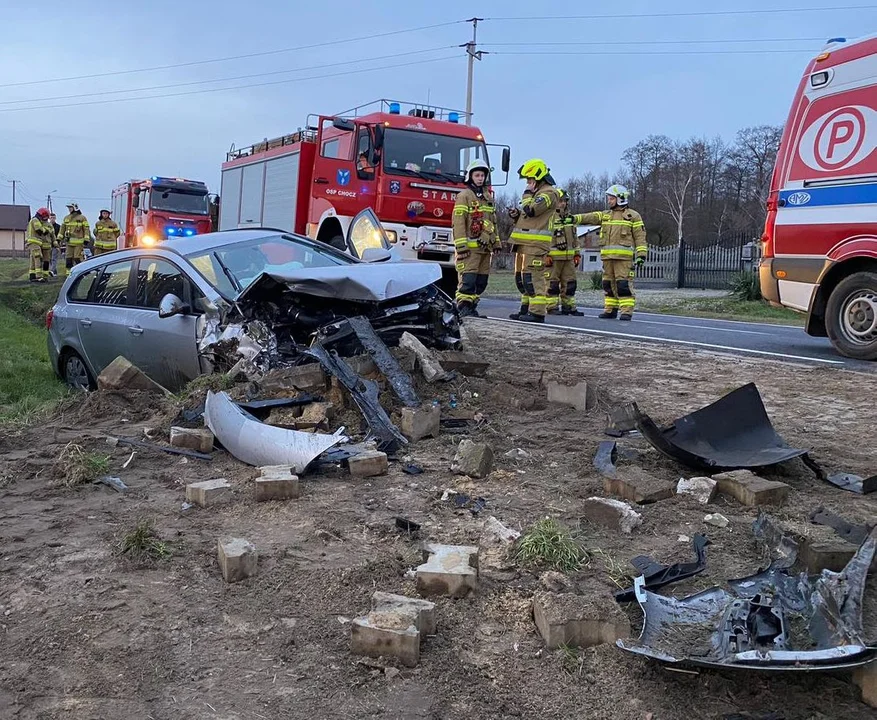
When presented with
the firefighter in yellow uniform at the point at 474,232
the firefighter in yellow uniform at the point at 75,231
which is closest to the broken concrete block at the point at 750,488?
the firefighter in yellow uniform at the point at 474,232

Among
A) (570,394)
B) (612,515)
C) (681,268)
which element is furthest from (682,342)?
(681,268)

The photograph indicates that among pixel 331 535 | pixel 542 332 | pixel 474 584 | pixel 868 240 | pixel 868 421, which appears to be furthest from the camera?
pixel 542 332

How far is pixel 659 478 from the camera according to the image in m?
3.78

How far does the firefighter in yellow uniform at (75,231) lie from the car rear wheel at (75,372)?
15370 mm

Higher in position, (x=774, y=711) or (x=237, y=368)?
(x=237, y=368)

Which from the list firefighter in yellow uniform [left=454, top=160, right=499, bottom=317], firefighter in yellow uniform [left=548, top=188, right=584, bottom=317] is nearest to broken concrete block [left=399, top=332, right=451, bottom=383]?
firefighter in yellow uniform [left=454, top=160, right=499, bottom=317]

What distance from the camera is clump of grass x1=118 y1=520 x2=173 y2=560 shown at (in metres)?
2.96

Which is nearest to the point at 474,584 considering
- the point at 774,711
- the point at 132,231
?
the point at 774,711

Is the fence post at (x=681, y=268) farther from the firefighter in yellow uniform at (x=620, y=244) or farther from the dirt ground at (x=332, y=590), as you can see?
the dirt ground at (x=332, y=590)

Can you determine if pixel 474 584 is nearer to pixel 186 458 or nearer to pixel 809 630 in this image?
pixel 809 630

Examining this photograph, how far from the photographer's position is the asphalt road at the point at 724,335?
774 cm

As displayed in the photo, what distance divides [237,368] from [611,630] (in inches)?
140

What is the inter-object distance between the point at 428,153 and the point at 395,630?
37.6ft

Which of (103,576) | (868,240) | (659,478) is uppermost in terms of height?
(868,240)
